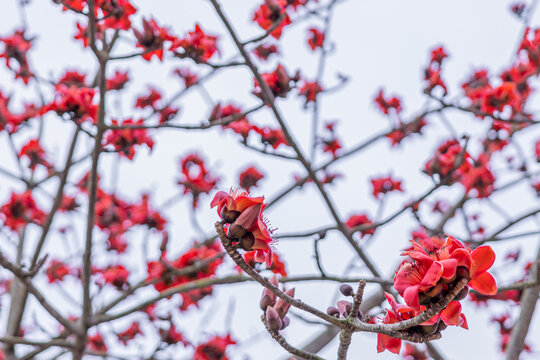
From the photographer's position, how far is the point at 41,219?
125 inches

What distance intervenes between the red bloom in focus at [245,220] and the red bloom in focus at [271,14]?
1.35m

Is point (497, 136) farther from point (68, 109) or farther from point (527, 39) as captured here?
point (68, 109)

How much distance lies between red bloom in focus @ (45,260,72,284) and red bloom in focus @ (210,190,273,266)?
3077 mm

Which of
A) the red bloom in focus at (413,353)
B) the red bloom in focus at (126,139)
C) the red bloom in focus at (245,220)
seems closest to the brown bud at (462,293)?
the red bloom in focus at (245,220)

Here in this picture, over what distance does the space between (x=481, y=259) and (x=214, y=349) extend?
2.29m

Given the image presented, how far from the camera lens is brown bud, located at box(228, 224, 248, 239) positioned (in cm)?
98

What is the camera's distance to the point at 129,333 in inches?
145

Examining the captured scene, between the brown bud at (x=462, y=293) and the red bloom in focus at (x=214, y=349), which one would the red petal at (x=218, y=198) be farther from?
the red bloom in focus at (x=214, y=349)

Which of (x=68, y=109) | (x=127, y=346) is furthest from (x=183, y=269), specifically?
(x=127, y=346)

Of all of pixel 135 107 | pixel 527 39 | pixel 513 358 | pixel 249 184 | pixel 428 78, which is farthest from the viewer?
pixel 135 107

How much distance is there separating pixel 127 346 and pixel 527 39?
3.31 meters

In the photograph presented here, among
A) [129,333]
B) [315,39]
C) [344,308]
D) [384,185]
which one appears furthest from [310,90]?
[129,333]

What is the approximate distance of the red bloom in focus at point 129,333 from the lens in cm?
365

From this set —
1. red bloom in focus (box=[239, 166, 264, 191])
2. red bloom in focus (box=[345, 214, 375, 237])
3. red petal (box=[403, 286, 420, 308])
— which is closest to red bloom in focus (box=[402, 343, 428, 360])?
red bloom in focus (box=[345, 214, 375, 237])
